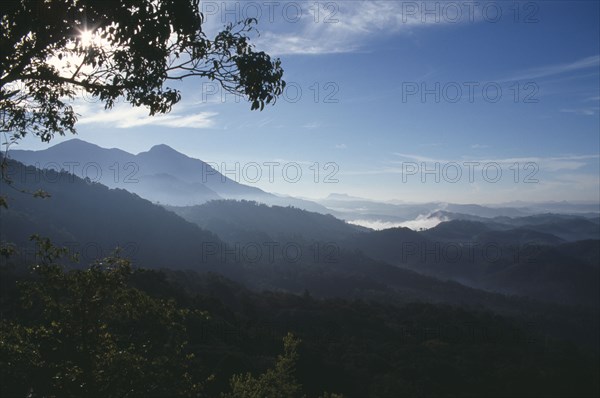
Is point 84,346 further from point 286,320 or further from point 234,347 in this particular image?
point 286,320

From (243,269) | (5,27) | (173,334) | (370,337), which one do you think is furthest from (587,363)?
(243,269)

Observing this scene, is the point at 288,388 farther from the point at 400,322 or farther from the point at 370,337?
the point at 400,322

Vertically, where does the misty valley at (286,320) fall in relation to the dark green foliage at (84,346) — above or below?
below

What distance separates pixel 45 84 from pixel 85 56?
2.10 meters

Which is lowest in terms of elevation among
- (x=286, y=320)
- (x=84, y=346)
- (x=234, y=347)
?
(x=286, y=320)

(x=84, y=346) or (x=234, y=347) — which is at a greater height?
(x=84, y=346)

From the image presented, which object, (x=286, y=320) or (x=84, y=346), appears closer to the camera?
(x=84, y=346)

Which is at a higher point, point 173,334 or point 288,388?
point 173,334

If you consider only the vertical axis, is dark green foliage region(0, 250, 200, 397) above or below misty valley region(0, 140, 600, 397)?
above

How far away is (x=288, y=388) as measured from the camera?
461 inches

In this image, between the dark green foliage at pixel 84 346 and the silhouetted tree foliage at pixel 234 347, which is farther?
the silhouetted tree foliage at pixel 234 347

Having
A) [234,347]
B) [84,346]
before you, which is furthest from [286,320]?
[84,346]

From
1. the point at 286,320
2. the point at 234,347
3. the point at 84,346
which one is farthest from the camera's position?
the point at 286,320

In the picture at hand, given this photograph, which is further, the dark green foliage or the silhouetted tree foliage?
the silhouetted tree foliage
